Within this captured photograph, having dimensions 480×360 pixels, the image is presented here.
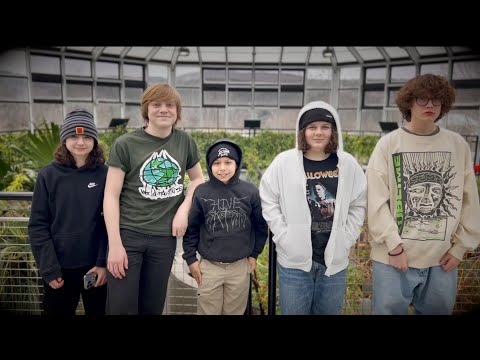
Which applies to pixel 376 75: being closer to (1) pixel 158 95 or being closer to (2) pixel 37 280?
(1) pixel 158 95

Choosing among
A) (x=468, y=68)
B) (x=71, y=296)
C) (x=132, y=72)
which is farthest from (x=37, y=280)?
(x=132, y=72)

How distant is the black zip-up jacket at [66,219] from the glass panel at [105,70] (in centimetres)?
808

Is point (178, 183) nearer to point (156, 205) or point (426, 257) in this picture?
point (156, 205)

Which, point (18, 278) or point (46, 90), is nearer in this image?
point (18, 278)

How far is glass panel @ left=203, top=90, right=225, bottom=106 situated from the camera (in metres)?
11.0

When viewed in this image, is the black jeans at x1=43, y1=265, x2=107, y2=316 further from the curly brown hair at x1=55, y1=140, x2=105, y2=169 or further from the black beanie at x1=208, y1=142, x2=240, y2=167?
the black beanie at x1=208, y1=142, x2=240, y2=167

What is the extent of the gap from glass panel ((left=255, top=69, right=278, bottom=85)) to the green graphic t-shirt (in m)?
9.43

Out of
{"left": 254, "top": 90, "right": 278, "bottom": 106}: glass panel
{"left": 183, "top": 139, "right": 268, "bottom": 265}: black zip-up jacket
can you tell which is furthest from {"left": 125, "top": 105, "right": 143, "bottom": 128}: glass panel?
{"left": 183, "top": 139, "right": 268, "bottom": 265}: black zip-up jacket

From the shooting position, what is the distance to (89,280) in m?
1.92

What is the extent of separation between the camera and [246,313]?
2.21m

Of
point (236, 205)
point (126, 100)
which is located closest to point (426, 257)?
point (236, 205)

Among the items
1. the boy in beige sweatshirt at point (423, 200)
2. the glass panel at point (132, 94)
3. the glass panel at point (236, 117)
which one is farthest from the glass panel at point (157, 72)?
the boy in beige sweatshirt at point (423, 200)

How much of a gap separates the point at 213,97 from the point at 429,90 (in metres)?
9.63
